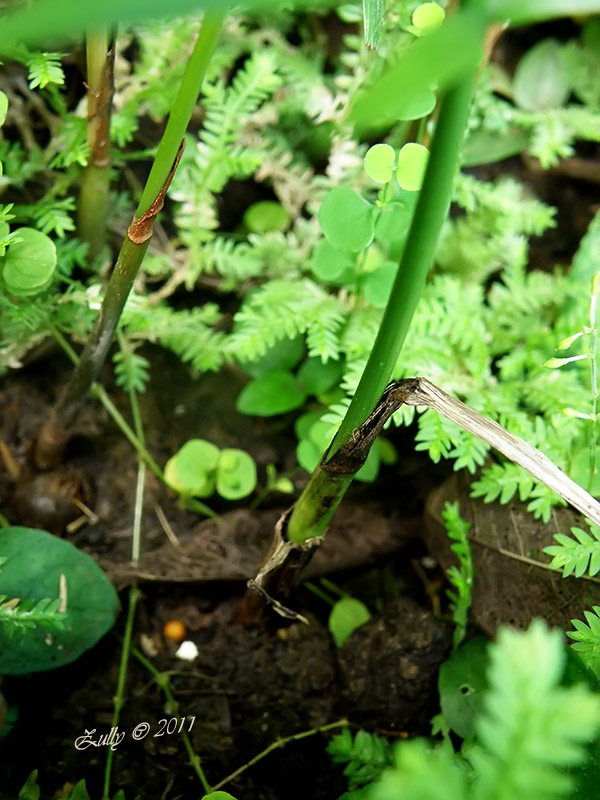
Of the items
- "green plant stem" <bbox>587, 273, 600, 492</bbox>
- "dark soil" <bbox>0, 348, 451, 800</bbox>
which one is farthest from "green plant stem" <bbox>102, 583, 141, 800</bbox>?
"green plant stem" <bbox>587, 273, 600, 492</bbox>

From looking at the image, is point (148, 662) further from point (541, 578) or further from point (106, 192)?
point (106, 192)

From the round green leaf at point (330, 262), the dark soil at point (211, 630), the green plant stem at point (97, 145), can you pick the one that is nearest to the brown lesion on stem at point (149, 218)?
the green plant stem at point (97, 145)

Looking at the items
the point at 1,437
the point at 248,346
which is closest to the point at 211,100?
the point at 248,346

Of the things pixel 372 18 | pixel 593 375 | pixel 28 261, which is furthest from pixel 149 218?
pixel 593 375

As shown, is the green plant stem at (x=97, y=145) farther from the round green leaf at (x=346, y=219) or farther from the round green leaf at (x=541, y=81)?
the round green leaf at (x=541, y=81)

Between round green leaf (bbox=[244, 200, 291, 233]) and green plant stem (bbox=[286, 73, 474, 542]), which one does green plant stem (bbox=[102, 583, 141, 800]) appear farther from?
round green leaf (bbox=[244, 200, 291, 233])
